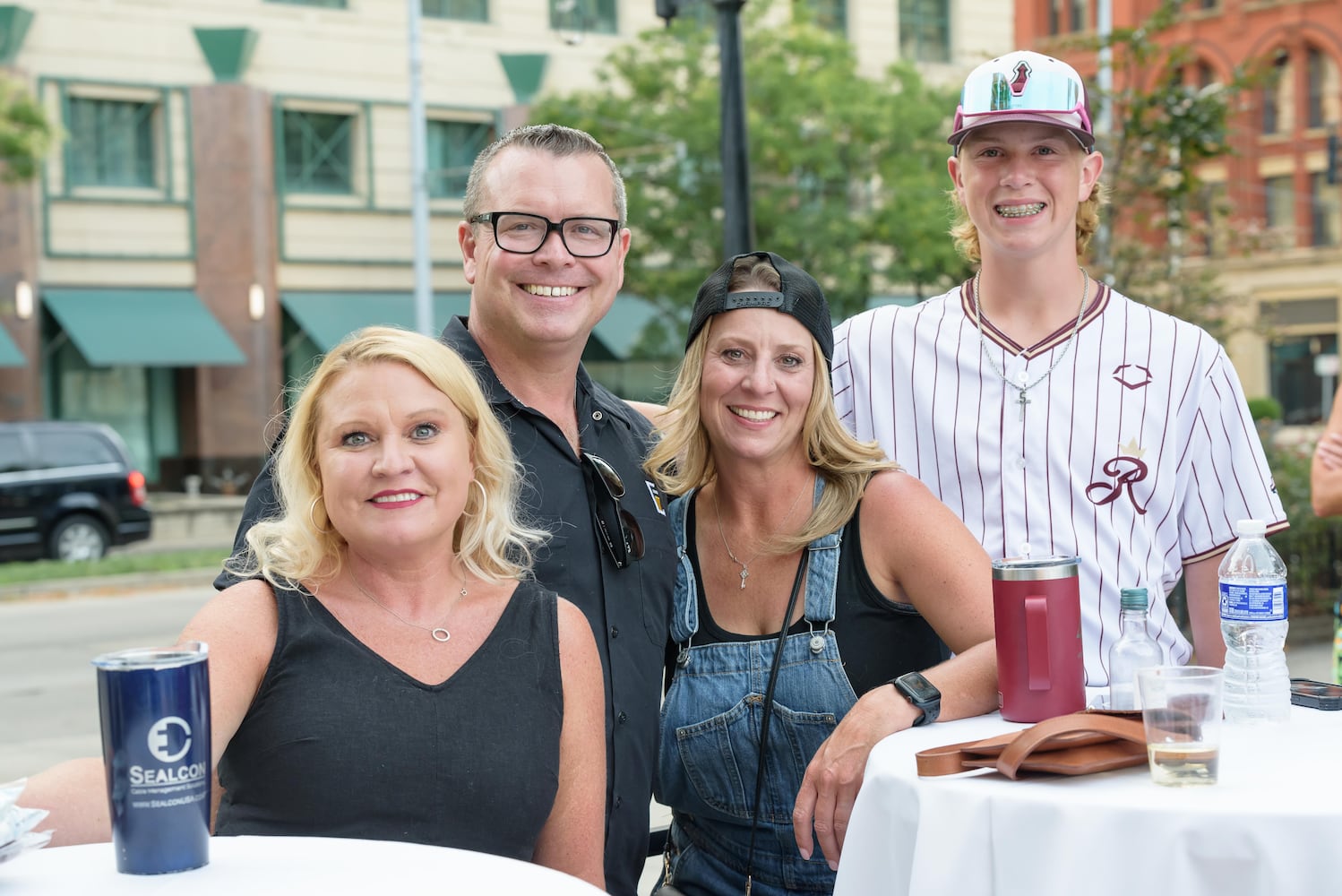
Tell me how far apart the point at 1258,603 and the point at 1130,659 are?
0.92ft

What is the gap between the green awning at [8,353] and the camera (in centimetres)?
2356

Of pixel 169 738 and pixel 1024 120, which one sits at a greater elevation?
pixel 1024 120

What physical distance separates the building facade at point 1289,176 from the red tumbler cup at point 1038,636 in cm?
4223

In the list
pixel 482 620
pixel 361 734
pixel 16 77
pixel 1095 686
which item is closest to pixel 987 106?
pixel 1095 686

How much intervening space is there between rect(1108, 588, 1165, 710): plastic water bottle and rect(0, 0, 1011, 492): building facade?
850 inches

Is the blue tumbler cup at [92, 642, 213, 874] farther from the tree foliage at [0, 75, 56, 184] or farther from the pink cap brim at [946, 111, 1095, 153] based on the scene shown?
the tree foliage at [0, 75, 56, 184]

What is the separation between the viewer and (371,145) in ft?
91.3

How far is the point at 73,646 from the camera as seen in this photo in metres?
12.7

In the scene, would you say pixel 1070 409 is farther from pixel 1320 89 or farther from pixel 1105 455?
pixel 1320 89

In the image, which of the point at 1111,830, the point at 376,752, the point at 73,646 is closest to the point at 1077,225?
the point at 1111,830

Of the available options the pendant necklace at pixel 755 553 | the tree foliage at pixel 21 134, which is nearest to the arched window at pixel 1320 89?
the tree foliage at pixel 21 134

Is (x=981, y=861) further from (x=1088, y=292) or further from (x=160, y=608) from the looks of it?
(x=160, y=608)

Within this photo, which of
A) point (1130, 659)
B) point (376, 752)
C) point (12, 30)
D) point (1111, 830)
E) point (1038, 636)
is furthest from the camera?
point (12, 30)

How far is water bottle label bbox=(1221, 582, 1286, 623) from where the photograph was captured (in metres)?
2.96
